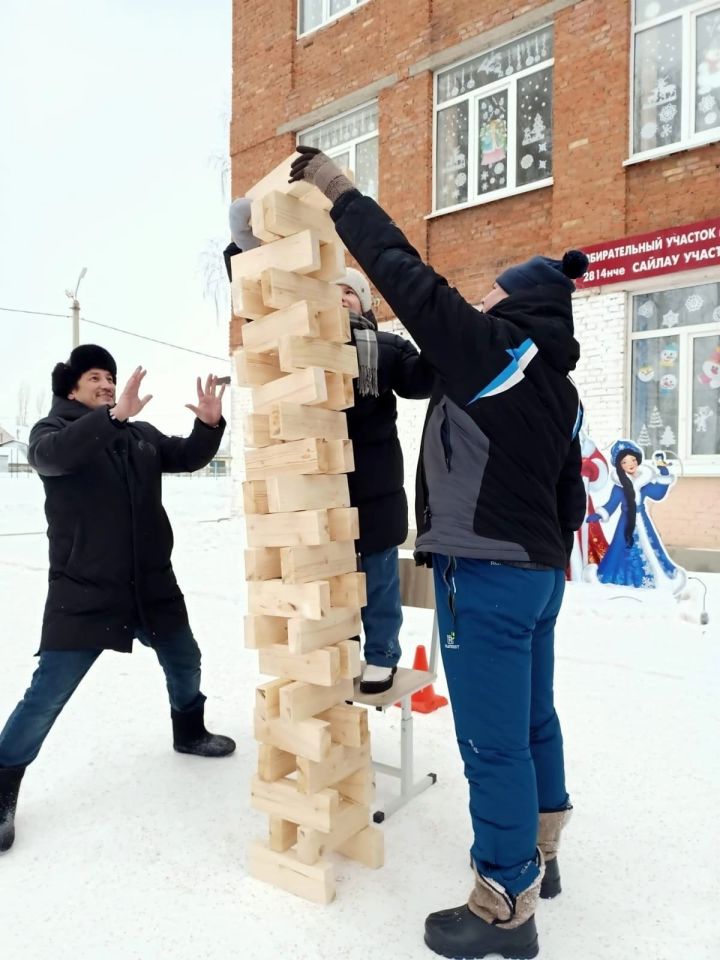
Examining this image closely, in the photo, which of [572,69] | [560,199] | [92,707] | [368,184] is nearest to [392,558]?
[92,707]

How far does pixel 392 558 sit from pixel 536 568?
1206mm

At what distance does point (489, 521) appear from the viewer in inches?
84.7

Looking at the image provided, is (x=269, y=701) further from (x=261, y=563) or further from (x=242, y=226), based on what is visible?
(x=242, y=226)

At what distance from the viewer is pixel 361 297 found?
10.7 ft

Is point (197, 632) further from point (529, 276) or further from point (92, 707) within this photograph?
point (529, 276)

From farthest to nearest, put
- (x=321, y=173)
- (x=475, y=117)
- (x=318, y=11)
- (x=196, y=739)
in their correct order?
(x=318, y=11) → (x=475, y=117) → (x=196, y=739) → (x=321, y=173)

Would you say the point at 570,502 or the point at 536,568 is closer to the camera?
the point at 536,568

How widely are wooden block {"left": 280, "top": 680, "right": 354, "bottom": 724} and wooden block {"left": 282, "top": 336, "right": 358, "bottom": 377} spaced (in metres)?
1.11

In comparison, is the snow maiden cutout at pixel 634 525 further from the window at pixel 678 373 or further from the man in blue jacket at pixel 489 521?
the man in blue jacket at pixel 489 521

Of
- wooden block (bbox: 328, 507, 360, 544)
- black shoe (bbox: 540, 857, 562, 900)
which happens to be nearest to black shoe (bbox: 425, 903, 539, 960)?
black shoe (bbox: 540, 857, 562, 900)

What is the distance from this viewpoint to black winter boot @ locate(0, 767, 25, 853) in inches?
111

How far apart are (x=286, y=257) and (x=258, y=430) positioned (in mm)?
607

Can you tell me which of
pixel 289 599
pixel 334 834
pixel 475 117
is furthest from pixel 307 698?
pixel 475 117

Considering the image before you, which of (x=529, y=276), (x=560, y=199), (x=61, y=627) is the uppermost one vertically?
(x=560, y=199)
